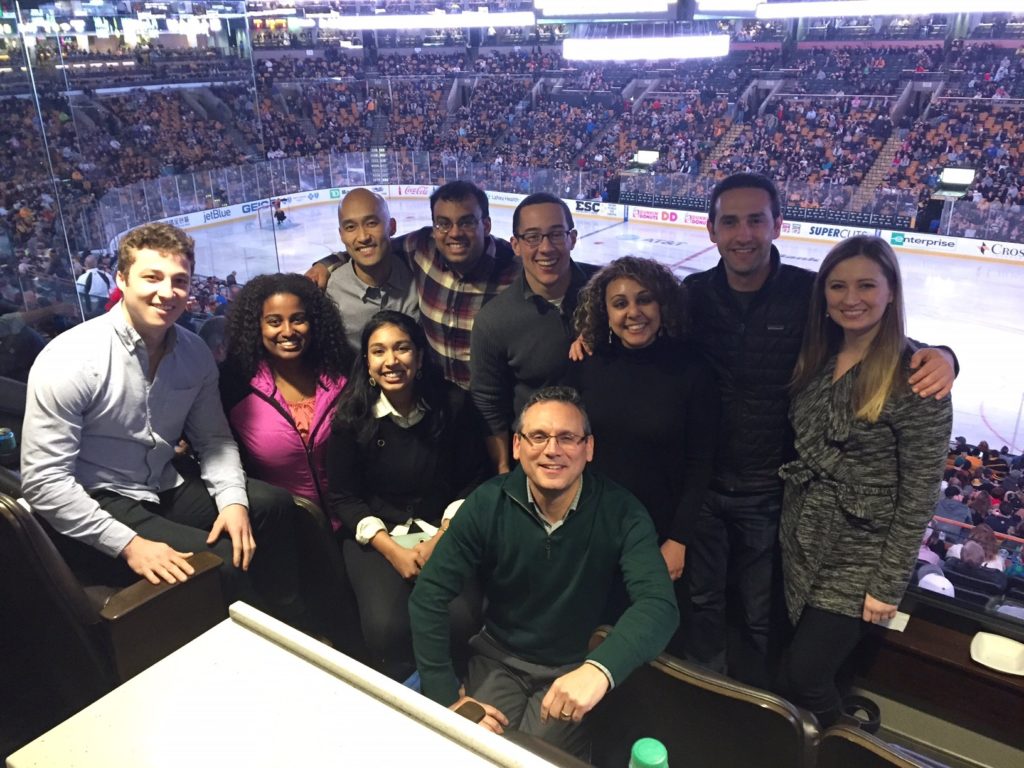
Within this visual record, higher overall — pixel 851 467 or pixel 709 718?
pixel 851 467

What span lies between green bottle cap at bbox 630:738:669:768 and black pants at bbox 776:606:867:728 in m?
1.47

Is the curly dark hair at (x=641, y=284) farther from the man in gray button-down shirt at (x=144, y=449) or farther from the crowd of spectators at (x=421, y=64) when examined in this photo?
the crowd of spectators at (x=421, y=64)

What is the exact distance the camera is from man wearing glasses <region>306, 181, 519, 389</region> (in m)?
2.70

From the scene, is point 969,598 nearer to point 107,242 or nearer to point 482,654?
point 482,654

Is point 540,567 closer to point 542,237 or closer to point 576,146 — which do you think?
point 542,237

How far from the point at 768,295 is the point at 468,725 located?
5.90 feet

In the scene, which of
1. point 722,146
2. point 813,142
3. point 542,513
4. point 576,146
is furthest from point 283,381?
point 576,146

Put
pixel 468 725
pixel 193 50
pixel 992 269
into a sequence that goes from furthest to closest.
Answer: pixel 992 269 < pixel 193 50 < pixel 468 725

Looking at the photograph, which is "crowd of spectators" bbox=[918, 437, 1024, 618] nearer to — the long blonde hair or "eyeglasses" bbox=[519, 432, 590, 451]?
the long blonde hair

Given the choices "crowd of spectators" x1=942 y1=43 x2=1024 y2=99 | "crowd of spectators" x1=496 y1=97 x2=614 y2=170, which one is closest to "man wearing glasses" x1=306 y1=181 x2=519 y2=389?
"crowd of spectators" x1=942 y1=43 x2=1024 y2=99

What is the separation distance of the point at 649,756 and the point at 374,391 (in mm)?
1636

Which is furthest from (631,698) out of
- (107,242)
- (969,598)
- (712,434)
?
(107,242)

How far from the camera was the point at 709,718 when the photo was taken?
134cm

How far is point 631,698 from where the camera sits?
1521 millimetres
